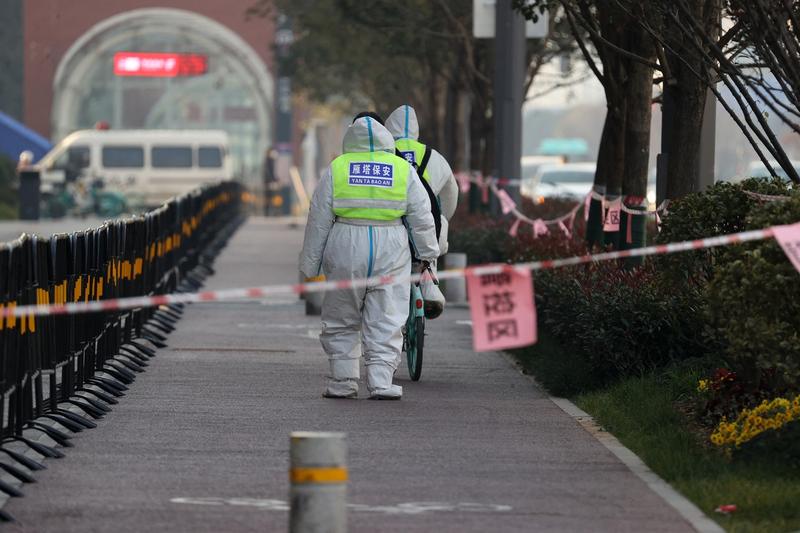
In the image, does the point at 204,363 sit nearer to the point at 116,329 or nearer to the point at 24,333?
the point at 116,329

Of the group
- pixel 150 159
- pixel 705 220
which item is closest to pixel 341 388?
pixel 705 220

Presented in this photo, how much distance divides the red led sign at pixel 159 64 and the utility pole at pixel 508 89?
159 feet

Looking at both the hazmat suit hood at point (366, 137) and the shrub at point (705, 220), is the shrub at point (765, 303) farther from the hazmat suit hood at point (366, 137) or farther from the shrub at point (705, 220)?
the hazmat suit hood at point (366, 137)

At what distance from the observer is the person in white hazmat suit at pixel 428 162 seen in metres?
14.4

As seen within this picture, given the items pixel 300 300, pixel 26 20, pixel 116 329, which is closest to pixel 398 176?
pixel 116 329

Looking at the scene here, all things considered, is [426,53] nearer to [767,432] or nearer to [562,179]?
[562,179]

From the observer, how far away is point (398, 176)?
12578 millimetres

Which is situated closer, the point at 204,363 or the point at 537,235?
the point at 204,363

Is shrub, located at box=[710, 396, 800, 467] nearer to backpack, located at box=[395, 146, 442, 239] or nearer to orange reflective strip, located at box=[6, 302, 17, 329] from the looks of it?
orange reflective strip, located at box=[6, 302, 17, 329]

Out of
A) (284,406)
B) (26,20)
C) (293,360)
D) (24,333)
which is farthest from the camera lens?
(26,20)

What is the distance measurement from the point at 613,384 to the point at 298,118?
207ft

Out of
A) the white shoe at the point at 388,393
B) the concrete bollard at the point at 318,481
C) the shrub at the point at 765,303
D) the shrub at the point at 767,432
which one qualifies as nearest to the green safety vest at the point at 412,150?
the white shoe at the point at 388,393

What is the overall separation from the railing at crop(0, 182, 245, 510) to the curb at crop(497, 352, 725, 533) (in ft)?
9.24

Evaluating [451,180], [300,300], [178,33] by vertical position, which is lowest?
[300,300]
